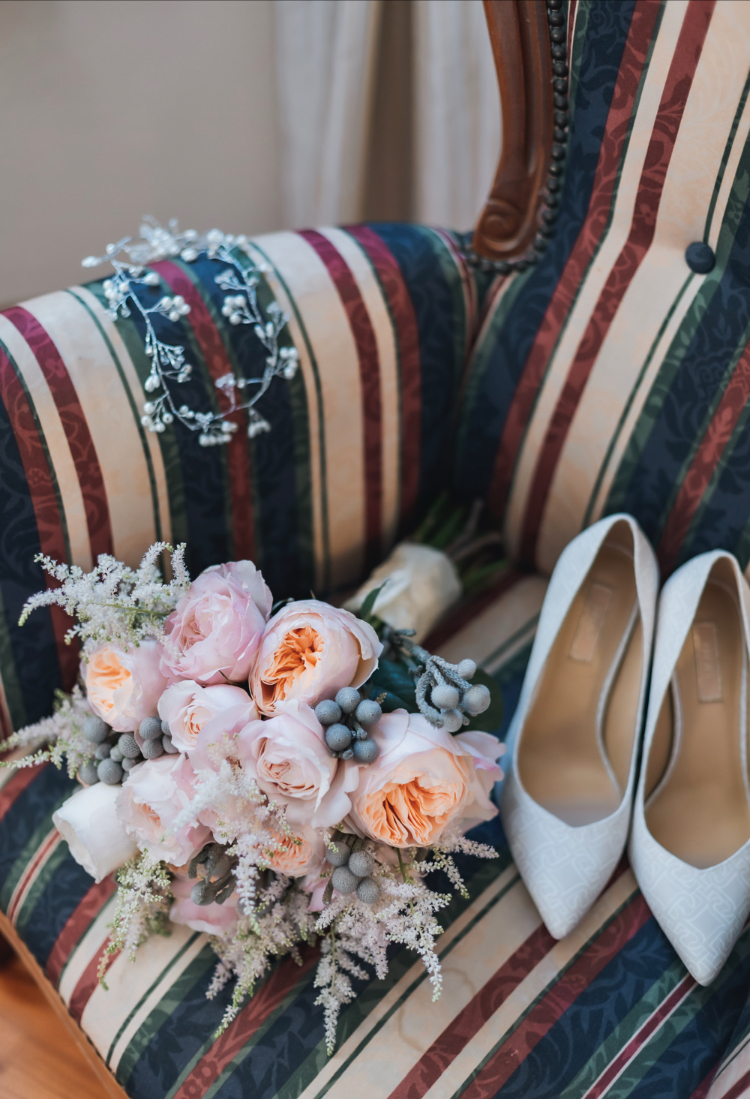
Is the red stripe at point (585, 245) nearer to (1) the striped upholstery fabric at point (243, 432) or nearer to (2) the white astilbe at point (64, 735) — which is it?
(1) the striped upholstery fabric at point (243, 432)

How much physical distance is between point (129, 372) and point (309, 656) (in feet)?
1.12

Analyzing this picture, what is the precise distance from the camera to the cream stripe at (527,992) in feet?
2.23

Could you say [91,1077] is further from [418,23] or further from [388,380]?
[418,23]

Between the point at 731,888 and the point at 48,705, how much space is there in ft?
2.27

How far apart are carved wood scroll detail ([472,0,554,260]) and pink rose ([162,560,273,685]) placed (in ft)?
1.63

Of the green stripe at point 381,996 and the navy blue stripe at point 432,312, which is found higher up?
the navy blue stripe at point 432,312

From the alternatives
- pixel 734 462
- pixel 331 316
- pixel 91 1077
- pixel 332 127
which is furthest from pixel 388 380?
pixel 91 1077

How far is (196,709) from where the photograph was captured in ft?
2.02

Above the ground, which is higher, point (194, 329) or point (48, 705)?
point (194, 329)

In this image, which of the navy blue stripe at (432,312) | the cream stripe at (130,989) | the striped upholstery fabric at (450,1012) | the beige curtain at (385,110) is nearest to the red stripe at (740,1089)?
the striped upholstery fabric at (450,1012)

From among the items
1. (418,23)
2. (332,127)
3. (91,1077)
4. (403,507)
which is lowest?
(91,1077)

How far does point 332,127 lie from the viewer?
115 cm

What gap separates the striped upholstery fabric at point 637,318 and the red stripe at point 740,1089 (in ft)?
1.54

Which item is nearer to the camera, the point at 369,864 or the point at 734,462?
the point at 369,864
